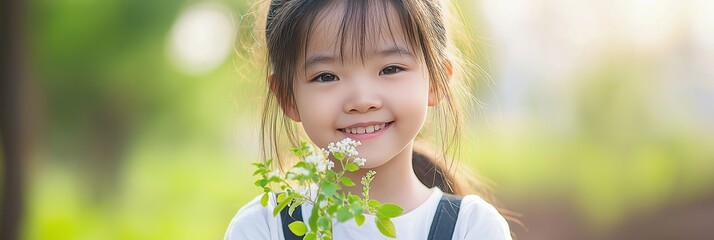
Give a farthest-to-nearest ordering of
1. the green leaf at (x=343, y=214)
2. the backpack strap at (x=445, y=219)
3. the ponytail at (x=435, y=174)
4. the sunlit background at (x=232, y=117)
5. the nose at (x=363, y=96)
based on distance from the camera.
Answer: the sunlit background at (x=232, y=117)
the ponytail at (x=435, y=174)
the backpack strap at (x=445, y=219)
the nose at (x=363, y=96)
the green leaf at (x=343, y=214)

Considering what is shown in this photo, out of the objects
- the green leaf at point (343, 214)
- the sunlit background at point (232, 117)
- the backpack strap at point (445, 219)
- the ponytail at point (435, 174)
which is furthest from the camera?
the sunlit background at point (232, 117)

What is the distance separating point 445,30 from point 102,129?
3347 mm

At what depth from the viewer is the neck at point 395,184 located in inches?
64.4

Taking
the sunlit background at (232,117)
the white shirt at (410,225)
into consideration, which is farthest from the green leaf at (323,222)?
the sunlit background at (232,117)

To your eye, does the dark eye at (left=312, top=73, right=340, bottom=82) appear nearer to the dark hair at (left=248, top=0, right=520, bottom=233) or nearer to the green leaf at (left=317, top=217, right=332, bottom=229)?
the dark hair at (left=248, top=0, right=520, bottom=233)

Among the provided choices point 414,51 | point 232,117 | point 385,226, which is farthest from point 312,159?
point 232,117

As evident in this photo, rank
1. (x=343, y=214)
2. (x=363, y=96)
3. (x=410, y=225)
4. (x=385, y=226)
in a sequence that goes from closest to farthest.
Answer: (x=343, y=214), (x=385, y=226), (x=363, y=96), (x=410, y=225)

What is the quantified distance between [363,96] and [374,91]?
23mm

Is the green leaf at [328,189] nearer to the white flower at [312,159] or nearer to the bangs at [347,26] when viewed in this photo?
the white flower at [312,159]

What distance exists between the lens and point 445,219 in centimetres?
163

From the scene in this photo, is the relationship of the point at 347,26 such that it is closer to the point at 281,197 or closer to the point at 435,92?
the point at 435,92

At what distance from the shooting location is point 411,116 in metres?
1.53

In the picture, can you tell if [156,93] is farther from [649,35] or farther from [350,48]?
[350,48]

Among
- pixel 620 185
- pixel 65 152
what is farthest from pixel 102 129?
pixel 620 185
